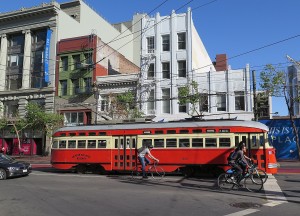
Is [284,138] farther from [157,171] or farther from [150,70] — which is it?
[157,171]

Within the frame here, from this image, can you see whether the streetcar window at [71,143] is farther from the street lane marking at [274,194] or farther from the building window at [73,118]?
the building window at [73,118]

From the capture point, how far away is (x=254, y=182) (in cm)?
1252

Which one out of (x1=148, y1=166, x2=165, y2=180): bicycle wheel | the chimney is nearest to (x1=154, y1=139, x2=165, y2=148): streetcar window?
(x1=148, y1=166, x2=165, y2=180): bicycle wheel

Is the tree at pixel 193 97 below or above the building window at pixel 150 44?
below

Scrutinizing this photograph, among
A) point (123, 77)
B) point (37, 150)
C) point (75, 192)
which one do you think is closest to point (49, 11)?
point (123, 77)

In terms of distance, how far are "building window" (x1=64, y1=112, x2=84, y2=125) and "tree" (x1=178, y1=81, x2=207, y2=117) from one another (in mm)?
13000

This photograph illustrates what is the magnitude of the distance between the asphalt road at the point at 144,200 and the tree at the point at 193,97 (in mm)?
17103

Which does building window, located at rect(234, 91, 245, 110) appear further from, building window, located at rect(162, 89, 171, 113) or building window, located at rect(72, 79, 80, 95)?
building window, located at rect(72, 79, 80, 95)

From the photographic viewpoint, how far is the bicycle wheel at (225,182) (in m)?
12.7

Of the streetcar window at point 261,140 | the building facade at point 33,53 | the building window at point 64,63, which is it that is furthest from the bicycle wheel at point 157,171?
the building window at point 64,63

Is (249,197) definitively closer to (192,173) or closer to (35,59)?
(192,173)

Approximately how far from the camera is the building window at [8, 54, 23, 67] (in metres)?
45.0

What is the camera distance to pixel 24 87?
142 feet

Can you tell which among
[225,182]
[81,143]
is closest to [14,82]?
[81,143]
